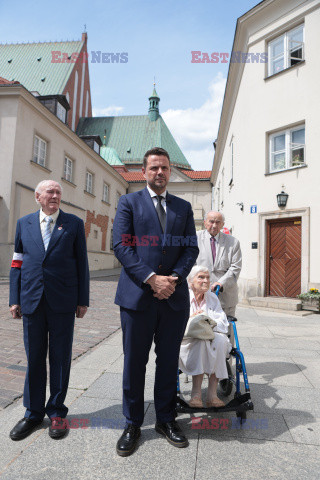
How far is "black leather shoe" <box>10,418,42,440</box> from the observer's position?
2352mm

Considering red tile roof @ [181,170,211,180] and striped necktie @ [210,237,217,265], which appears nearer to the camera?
striped necktie @ [210,237,217,265]

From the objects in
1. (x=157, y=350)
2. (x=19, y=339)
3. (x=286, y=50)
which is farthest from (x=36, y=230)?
(x=286, y=50)

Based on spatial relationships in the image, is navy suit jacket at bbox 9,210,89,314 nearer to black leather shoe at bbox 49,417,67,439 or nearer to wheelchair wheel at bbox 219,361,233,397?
black leather shoe at bbox 49,417,67,439

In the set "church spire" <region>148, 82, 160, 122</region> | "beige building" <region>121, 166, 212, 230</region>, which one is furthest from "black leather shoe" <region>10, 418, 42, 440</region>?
"church spire" <region>148, 82, 160, 122</region>

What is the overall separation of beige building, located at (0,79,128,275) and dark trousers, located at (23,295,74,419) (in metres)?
12.3

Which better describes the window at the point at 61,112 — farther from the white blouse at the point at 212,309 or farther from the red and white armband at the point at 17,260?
the white blouse at the point at 212,309

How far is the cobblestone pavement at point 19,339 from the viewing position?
3260mm

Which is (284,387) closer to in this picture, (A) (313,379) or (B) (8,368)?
(A) (313,379)

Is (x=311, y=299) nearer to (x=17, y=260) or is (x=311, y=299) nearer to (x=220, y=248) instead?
(x=220, y=248)

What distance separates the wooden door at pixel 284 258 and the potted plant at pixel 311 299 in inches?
33.4

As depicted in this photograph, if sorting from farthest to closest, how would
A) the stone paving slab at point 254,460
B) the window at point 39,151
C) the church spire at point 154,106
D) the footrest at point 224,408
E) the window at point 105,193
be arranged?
the church spire at point 154,106 < the window at point 105,193 < the window at point 39,151 < the footrest at point 224,408 < the stone paving slab at point 254,460

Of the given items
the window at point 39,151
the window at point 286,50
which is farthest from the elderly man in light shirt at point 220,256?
the window at point 39,151

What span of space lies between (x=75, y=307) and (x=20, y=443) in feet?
3.20

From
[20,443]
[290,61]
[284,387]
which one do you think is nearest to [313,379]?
[284,387]
